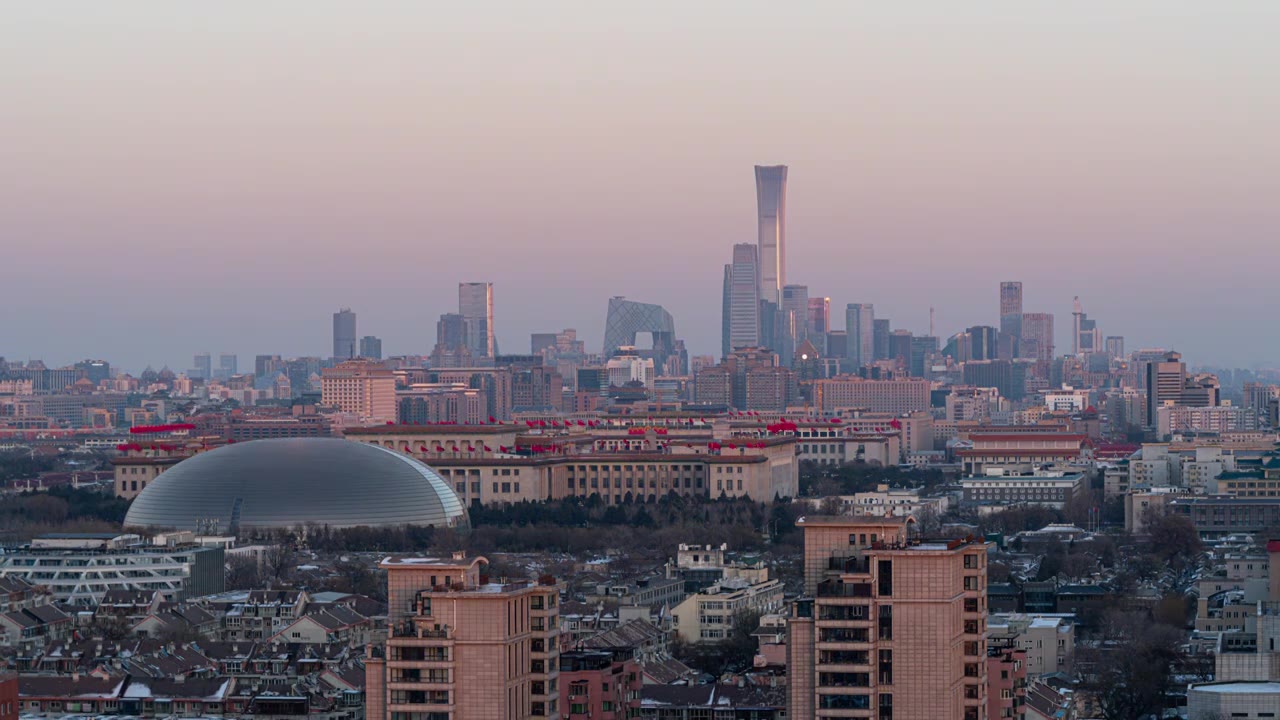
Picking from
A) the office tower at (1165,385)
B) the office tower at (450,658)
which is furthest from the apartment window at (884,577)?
the office tower at (1165,385)

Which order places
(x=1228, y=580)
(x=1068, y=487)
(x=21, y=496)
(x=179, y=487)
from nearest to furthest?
(x=1228, y=580)
(x=179, y=487)
(x=21, y=496)
(x=1068, y=487)

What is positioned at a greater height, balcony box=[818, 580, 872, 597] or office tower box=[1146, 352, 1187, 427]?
office tower box=[1146, 352, 1187, 427]

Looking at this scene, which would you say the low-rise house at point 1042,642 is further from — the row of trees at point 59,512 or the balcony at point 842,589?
the row of trees at point 59,512

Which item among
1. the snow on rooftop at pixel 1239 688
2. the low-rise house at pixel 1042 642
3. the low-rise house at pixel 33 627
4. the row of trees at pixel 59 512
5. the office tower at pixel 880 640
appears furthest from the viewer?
the row of trees at pixel 59 512

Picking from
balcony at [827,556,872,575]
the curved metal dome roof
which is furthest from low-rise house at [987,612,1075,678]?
the curved metal dome roof

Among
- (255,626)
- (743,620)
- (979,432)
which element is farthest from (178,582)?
(979,432)

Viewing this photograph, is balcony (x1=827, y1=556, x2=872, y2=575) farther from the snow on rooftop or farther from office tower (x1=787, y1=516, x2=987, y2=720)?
the snow on rooftop

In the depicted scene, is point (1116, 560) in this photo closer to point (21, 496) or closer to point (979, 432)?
point (21, 496)

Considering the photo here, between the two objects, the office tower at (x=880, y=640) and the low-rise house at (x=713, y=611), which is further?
the low-rise house at (x=713, y=611)
